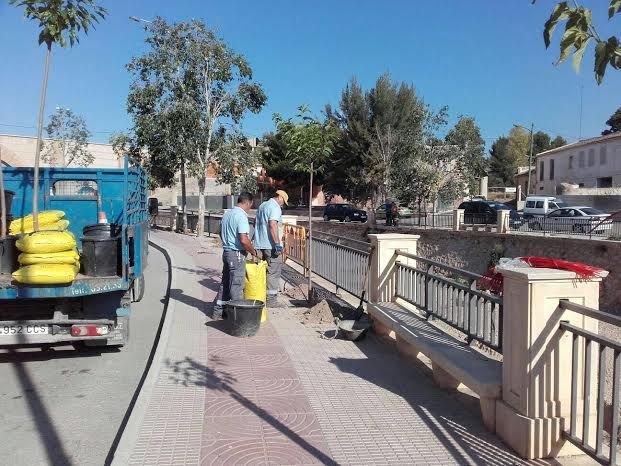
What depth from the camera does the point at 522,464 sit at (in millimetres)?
3764

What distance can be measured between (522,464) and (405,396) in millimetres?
1526

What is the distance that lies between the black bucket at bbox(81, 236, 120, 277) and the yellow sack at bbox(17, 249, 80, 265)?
265 millimetres

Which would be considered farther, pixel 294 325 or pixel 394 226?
pixel 394 226

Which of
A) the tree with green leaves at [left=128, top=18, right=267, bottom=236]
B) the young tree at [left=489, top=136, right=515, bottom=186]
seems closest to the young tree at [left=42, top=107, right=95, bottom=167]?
the tree with green leaves at [left=128, top=18, right=267, bottom=236]

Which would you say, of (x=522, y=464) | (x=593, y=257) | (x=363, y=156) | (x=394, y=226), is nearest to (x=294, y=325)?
(x=522, y=464)

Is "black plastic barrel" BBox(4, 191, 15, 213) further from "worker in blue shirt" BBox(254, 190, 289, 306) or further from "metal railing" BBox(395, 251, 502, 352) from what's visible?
"metal railing" BBox(395, 251, 502, 352)

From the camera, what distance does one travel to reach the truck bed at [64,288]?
5.73 m

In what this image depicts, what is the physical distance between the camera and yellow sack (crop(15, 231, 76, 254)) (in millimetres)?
5680

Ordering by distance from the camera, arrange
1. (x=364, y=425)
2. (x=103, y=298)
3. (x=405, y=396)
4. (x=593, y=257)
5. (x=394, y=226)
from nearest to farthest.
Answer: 1. (x=364, y=425)
2. (x=405, y=396)
3. (x=103, y=298)
4. (x=593, y=257)
5. (x=394, y=226)

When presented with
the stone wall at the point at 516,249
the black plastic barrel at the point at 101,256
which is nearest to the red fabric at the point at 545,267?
the black plastic barrel at the point at 101,256

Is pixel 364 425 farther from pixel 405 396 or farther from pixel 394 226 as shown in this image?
pixel 394 226

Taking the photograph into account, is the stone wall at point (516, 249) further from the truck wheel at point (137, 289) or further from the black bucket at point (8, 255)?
the black bucket at point (8, 255)

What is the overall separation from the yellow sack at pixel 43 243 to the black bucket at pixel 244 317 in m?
2.07

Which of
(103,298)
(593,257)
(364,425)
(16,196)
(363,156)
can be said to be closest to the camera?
(364,425)
